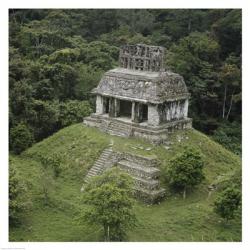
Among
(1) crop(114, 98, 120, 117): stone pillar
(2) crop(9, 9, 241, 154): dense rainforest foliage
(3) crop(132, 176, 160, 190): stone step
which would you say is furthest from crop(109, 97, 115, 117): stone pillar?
(3) crop(132, 176, 160, 190): stone step

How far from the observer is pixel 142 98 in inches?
1006

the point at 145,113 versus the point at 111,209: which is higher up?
the point at 145,113

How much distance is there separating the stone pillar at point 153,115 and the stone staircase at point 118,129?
1.27 metres

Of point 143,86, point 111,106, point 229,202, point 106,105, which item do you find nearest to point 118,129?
point 111,106

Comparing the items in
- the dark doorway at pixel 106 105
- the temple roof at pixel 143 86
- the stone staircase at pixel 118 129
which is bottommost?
the stone staircase at pixel 118 129

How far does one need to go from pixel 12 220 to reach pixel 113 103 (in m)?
10.2

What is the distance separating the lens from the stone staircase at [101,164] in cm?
2394

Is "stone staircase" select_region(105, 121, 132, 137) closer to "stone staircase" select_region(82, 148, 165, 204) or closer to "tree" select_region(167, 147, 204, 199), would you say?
"stone staircase" select_region(82, 148, 165, 204)

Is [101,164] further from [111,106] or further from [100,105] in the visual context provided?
[100,105]

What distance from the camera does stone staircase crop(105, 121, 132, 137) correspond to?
2603 cm

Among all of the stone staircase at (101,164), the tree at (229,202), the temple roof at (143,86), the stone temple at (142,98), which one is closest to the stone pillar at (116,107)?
the stone temple at (142,98)

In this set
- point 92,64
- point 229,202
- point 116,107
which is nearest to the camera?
point 229,202

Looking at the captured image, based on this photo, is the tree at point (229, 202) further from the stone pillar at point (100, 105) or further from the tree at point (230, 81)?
the tree at point (230, 81)

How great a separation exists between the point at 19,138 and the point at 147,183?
9.17 metres
